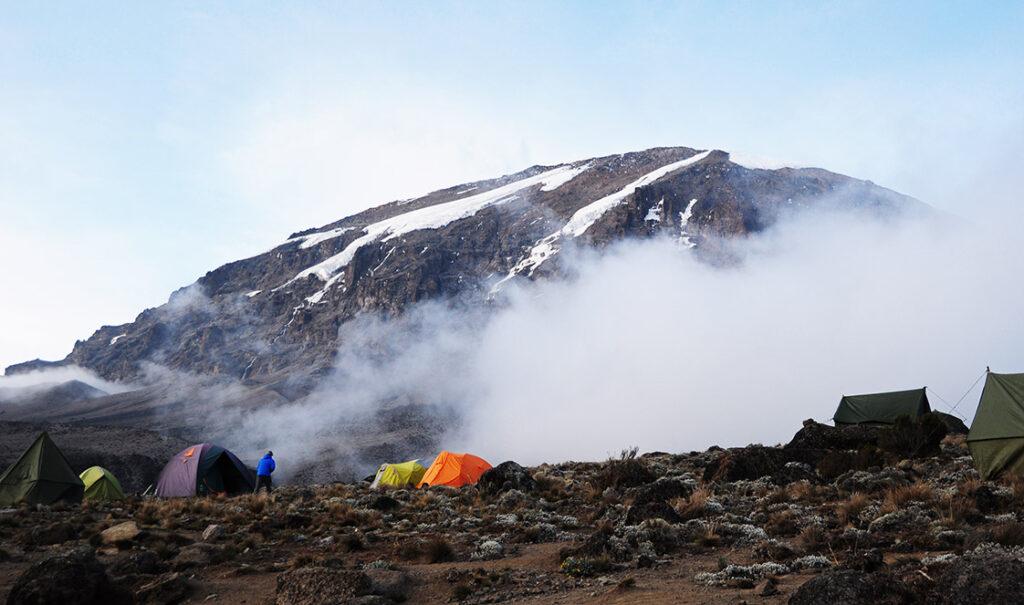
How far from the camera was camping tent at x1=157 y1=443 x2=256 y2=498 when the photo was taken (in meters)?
24.5

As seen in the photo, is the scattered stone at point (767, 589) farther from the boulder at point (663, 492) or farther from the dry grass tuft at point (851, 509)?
the boulder at point (663, 492)

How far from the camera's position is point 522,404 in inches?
3728

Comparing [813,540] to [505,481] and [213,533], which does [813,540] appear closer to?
[213,533]

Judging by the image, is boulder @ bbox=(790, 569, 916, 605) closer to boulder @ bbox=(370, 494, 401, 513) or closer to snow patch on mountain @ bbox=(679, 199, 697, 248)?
boulder @ bbox=(370, 494, 401, 513)

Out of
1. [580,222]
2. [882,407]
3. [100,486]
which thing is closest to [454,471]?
[100,486]

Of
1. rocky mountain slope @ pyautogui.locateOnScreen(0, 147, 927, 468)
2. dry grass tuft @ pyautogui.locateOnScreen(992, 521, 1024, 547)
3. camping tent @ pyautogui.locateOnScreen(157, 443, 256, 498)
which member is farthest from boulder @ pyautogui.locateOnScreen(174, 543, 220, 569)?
rocky mountain slope @ pyautogui.locateOnScreen(0, 147, 927, 468)

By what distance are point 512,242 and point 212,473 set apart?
10947 centimetres

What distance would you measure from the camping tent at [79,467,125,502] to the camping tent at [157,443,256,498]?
155cm

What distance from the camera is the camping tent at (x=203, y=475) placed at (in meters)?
24.5

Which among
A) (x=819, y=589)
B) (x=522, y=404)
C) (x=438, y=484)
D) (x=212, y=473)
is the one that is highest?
(x=819, y=589)

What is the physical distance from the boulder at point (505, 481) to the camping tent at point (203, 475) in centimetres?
1123

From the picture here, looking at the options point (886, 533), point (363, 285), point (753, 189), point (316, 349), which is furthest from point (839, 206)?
point (886, 533)

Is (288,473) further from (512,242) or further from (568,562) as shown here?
(512,242)

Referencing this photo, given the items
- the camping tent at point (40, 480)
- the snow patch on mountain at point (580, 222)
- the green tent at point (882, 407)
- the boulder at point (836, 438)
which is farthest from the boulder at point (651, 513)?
the snow patch on mountain at point (580, 222)
